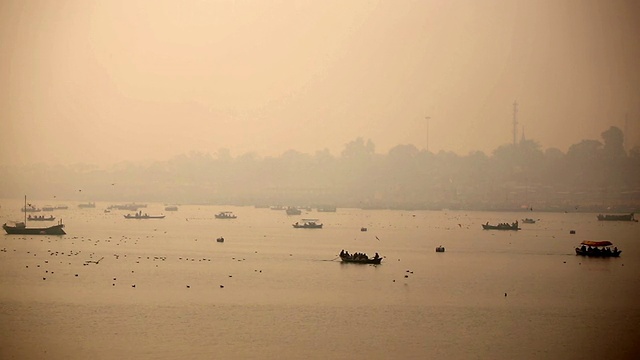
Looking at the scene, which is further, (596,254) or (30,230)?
(30,230)

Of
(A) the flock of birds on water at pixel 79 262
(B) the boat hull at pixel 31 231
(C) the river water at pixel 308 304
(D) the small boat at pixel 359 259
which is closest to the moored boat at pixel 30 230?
(B) the boat hull at pixel 31 231

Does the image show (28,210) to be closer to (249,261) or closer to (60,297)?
(249,261)

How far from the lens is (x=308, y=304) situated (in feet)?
118

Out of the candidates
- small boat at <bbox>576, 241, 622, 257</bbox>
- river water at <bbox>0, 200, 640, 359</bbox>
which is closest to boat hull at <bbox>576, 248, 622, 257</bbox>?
small boat at <bbox>576, 241, 622, 257</bbox>

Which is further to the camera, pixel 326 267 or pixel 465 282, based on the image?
pixel 326 267

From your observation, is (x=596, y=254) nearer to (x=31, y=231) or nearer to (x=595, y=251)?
(x=595, y=251)

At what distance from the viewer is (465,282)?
148 ft

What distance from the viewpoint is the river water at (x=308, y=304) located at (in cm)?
2767

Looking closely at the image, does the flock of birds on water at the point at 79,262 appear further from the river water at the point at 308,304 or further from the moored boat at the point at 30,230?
the moored boat at the point at 30,230

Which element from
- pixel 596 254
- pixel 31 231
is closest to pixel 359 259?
pixel 596 254

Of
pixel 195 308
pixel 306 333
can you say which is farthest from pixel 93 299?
pixel 306 333

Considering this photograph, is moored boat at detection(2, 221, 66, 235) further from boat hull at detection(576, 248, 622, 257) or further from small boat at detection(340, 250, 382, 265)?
boat hull at detection(576, 248, 622, 257)

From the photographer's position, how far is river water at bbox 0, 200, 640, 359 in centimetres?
2767

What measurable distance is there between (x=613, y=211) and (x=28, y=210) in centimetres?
11105
